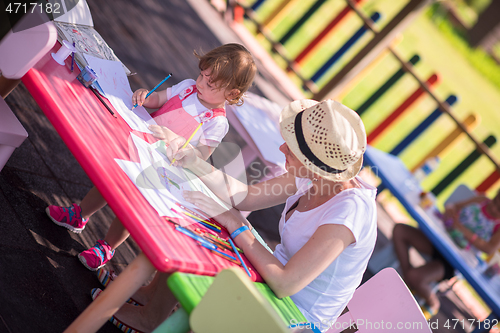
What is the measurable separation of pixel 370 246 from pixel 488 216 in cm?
231

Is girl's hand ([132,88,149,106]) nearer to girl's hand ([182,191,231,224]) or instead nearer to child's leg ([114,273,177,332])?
girl's hand ([182,191,231,224])

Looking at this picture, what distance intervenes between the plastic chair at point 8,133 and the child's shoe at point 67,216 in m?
0.53

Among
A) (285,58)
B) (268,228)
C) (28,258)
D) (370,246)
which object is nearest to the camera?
(370,246)

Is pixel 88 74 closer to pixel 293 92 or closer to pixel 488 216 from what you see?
pixel 488 216

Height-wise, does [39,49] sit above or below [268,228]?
above

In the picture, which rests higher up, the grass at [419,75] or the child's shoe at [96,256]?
the grass at [419,75]

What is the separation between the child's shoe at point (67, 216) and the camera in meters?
2.26

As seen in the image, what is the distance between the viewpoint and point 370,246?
1628 millimetres

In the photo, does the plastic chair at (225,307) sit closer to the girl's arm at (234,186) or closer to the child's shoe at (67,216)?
the girl's arm at (234,186)

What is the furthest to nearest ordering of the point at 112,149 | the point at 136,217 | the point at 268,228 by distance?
the point at 268,228, the point at 112,149, the point at 136,217

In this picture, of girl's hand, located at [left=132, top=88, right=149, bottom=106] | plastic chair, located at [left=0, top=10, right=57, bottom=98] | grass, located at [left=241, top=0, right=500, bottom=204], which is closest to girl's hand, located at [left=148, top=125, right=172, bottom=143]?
girl's hand, located at [left=132, top=88, right=149, bottom=106]

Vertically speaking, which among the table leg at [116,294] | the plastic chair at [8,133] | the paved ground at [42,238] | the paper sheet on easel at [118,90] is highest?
the paper sheet on easel at [118,90]

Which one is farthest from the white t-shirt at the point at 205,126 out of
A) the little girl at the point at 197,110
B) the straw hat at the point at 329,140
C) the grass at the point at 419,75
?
the grass at the point at 419,75

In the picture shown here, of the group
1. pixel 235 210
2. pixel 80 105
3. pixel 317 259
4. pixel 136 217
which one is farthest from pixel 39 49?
pixel 317 259
